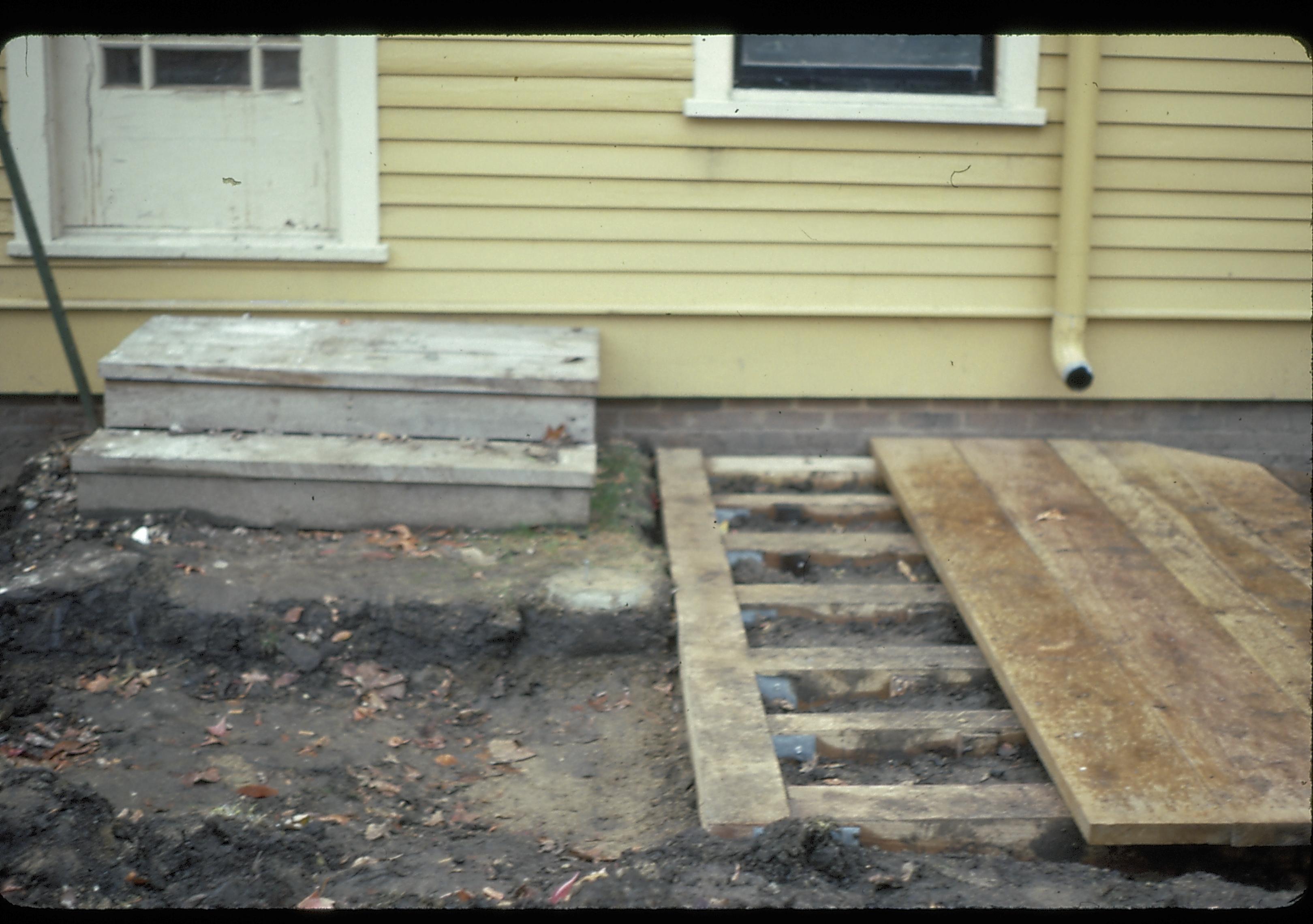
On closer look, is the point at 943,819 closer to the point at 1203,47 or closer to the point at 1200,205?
the point at 1200,205

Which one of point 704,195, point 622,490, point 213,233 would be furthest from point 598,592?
point 213,233

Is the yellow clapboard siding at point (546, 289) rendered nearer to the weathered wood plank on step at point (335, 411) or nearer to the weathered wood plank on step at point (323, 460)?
the weathered wood plank on step at point (335, 411)

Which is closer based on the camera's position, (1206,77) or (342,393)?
(342,393)

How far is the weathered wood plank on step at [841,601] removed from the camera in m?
3.64

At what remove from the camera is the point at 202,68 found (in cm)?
476

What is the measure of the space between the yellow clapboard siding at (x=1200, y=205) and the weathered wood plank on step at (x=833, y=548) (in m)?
2.00

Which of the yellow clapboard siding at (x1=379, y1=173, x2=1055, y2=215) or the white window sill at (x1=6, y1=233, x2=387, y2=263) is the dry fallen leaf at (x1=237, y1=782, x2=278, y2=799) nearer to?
the white window sill at (x1=6, y1=233, x2=387, y2=263)

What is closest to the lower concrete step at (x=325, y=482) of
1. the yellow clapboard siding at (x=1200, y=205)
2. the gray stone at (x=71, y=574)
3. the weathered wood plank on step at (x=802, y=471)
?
the gray stone at (x=71, y=574)

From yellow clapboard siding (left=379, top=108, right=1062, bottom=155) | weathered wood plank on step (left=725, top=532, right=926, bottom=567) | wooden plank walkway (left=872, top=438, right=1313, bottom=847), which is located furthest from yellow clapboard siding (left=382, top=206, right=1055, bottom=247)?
weathered wood plank on step (left=725, top=532, right=926, bottom=567)

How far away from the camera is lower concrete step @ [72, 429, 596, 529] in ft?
12.9

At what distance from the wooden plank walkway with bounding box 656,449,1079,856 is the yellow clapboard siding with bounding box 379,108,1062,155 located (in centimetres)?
148

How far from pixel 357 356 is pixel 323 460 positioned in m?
0.52

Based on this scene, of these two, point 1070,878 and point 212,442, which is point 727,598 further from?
point 212,442

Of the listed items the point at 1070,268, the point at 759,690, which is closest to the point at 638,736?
the point at 759,690
